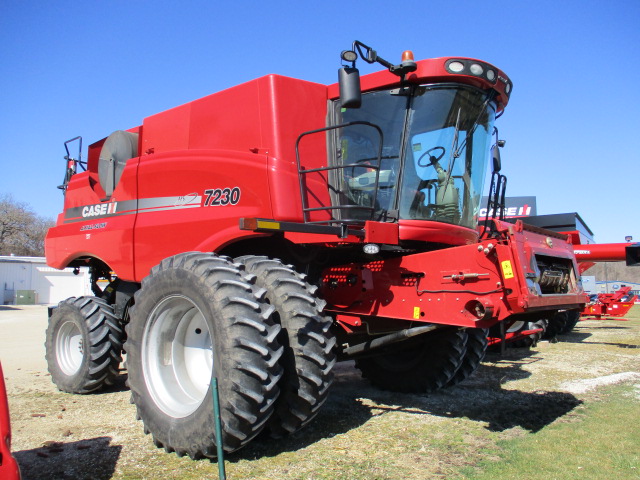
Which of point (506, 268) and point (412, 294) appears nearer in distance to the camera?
point (506, 268)

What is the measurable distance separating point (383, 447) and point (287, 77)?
3.32 m

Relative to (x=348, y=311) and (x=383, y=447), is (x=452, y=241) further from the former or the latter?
(x=383, y=447)

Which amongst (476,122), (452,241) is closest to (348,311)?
(452,241)

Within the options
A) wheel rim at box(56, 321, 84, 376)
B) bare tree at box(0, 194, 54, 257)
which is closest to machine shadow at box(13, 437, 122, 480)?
wheel rim at box(56, 321, 84, 376)

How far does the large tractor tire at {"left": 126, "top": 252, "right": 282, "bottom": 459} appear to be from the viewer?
3703mm

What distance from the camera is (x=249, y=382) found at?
3689mm

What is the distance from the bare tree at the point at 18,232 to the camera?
4969 centimetres

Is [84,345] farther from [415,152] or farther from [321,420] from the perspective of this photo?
[415,152]

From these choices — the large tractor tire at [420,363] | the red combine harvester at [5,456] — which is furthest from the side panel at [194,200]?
the red combine harvester at [5,456]

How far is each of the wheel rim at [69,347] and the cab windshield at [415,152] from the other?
4182 millimetres

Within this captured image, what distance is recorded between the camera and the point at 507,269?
4102 mm

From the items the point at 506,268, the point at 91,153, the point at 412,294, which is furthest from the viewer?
the point at 91,153

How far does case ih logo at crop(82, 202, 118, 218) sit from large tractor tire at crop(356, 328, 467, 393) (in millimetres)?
3453

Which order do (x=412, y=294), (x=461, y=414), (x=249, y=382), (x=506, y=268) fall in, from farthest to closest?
(x=461, y=414) → (x=412, y=294) → (x=506, y=268) → (x=249, y=382)
